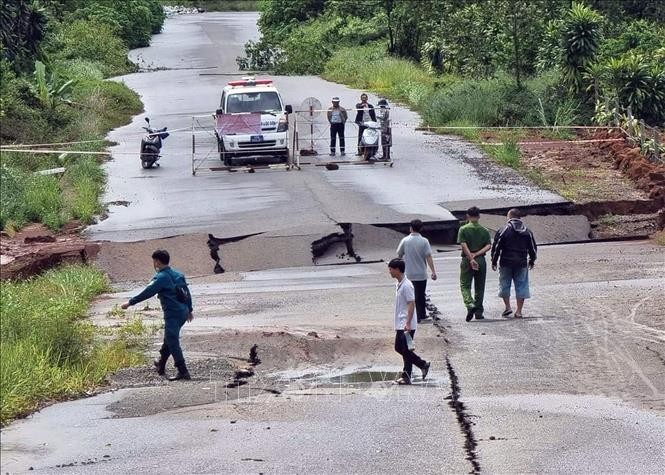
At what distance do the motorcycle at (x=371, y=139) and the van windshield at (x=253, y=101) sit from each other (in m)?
2.58

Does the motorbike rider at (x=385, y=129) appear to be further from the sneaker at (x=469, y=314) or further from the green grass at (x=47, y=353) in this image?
the green grass at (x=47, y=353)

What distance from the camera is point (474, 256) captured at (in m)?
15.8

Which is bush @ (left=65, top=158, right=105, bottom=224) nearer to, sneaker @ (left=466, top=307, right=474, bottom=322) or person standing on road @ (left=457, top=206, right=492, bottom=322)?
person standing on road @ (left=457, top=206, right=492, bottom=322)

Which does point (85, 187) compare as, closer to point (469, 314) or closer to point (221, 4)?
point (469, 314)

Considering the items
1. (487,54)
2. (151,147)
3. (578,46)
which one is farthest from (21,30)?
(578,46)

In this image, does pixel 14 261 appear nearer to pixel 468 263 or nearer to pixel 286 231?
pixel 286 231

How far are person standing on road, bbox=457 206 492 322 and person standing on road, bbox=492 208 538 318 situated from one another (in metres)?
0.21

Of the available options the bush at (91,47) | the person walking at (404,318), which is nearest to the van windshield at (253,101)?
the person walking at (404,318)

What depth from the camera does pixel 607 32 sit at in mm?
42969

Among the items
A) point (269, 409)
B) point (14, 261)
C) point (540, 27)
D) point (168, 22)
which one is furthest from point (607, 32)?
point (168, 22)

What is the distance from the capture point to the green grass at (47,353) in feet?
39.1

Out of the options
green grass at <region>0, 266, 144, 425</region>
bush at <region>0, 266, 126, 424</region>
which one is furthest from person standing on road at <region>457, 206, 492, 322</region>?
bush at <region>0, 266, 126, 424</region>

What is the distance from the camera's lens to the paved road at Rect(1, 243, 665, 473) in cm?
1030

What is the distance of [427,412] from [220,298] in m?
7.32
